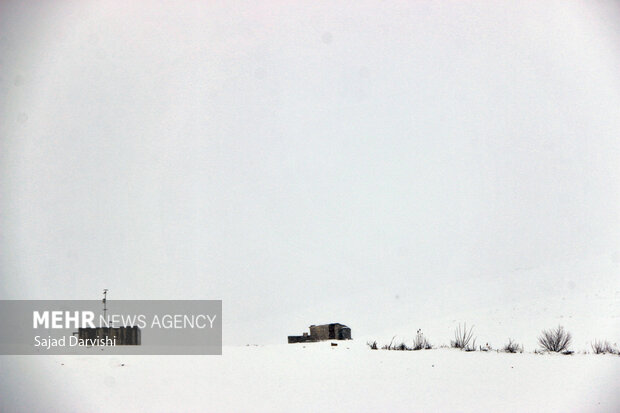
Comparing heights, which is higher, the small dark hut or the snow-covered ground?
the small dark hut

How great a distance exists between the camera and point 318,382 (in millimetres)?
14086

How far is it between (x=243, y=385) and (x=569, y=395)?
613 cm

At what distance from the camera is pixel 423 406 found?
1248cm

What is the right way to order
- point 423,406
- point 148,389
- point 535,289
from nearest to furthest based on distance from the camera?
point 423,406
point 148,389
point 535,289

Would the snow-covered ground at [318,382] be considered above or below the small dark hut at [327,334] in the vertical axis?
below

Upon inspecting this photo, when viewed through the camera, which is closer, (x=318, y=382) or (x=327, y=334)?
(x=318, y=382)

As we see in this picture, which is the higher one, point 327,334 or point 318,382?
point 327,334

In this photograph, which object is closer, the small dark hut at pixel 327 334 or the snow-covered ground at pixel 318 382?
the snow-covered ground at pixel 318 382

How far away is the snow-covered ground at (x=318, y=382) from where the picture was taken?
500 inches

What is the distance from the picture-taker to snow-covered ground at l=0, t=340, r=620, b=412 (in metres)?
12.7

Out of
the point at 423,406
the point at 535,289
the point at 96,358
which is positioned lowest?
the point at 423,406

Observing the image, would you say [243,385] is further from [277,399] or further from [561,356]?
[561,356]

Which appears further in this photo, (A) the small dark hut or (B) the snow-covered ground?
(A) the small dark hut

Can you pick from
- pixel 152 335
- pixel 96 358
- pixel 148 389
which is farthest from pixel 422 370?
pixel 152 335
